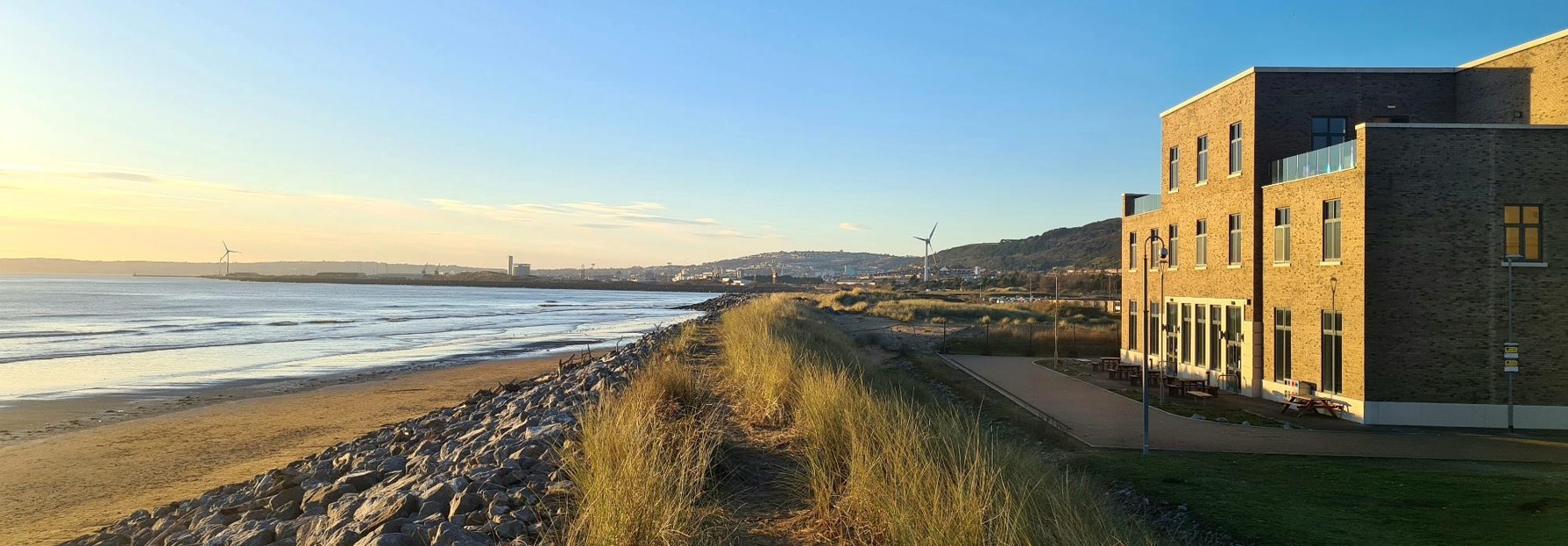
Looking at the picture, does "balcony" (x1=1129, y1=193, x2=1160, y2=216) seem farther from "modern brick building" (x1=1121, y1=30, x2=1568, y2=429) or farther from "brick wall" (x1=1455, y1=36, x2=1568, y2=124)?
"brick wall" (x1=1455, y1=36, x2=1568, y2=124)

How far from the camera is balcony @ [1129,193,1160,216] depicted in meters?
32.7

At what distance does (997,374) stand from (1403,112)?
1438 cm

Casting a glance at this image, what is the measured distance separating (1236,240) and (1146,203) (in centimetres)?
719

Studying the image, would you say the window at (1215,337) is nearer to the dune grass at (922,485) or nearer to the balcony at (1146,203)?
the balcony at (1146,203)

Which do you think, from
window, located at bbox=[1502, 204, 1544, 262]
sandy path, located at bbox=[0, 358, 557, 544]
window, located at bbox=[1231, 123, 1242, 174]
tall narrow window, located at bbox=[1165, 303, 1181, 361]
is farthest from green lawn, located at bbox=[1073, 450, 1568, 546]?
tall narrow window, located at bbox=[1165, 303, 1181, 361]

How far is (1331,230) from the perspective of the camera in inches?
866

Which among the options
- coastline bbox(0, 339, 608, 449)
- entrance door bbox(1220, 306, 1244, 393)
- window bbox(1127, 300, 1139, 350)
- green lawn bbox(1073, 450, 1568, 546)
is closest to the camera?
green lawn bbox(1073, 450, 1568, 546)

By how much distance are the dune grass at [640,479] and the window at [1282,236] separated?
1992cm

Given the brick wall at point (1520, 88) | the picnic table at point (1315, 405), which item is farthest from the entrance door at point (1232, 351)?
the brick wall at point (1520, 88)

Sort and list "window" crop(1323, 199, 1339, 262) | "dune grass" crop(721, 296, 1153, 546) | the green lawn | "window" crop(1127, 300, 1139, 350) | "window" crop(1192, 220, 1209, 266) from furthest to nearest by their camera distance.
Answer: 1. "window" crop(1127, 300, 1139, 350)
2. "window" crop(1192, 220, 1209, 266)
3. "window" crop(1323, 199, 1339, 262)
4. the green lawn
5. "dune grass" crop(721, 296, 1153, 546)

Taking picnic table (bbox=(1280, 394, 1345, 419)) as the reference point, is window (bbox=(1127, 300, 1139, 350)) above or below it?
above

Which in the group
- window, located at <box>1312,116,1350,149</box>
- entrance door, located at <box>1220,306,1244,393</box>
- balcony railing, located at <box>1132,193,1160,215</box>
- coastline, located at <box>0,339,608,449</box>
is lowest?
coastline, located at <box>0,339,608,449</box>

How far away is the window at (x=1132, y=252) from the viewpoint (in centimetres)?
3469

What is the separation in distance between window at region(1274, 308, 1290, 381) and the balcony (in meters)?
8.87
